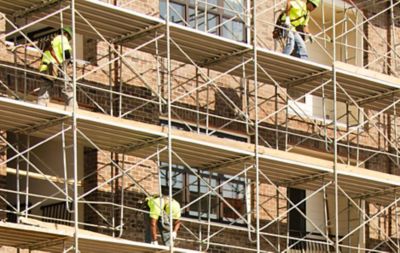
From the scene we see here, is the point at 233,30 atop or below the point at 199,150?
atop

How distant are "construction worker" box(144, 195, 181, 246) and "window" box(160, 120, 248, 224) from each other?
1.74m

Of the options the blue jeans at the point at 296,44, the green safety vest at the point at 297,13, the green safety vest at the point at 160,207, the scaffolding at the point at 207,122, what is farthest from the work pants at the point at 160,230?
the green safety vest at the point at 297,13

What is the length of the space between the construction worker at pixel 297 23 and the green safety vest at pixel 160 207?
14.9ft

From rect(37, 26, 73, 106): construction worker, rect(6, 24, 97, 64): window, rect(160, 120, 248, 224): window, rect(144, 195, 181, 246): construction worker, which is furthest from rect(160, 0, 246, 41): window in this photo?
rect(144, 195, 181, 246): construction worker

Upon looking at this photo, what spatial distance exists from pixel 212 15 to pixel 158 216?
6127mm

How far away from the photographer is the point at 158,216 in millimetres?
32250

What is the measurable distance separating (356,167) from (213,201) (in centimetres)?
300

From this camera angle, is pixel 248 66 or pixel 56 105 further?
pixel 248 66

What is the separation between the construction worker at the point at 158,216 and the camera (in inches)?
1264

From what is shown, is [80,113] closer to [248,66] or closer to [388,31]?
[248,66]

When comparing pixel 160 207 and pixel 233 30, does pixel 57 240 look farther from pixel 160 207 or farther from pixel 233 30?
pixel 233 30

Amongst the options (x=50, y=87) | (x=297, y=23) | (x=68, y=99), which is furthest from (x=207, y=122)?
(x=68, y=99)

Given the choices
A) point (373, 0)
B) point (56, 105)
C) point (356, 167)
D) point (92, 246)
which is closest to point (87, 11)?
point (56, 105)

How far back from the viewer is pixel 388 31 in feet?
132
